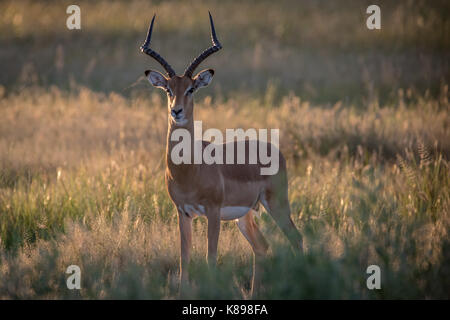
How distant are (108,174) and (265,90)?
13.5 meters

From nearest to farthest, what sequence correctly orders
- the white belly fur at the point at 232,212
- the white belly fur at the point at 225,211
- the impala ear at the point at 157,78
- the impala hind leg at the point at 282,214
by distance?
the white belly fur at the point at 225,211
the white belly fur at the point at 232,212
the impala ear at the point at 157,78
the impala hind leg at the point at 282,214

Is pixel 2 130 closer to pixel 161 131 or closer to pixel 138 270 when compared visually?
pixel 161 131

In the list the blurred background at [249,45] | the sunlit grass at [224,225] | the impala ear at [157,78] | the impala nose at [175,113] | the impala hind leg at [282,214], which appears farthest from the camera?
the blurred background at [249,45]

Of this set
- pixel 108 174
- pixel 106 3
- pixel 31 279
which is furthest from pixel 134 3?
pixel 31 279

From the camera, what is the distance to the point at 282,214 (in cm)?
738

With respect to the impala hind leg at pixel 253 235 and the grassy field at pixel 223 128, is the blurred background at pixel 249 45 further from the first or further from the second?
the impala hind leg at pixel 253 235

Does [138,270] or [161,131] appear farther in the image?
[161,131]

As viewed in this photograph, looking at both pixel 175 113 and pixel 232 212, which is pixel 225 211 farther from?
pixel 175 113

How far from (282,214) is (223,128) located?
715cm

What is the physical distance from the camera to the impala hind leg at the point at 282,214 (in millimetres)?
7344

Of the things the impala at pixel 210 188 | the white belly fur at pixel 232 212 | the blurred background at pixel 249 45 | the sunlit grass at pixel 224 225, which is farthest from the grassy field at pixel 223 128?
the white belly fur at pixel 232 212

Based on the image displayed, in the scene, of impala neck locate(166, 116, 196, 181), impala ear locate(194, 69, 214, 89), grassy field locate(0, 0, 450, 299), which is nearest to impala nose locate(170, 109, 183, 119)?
impala neck locate(166, 116, 196, 181)

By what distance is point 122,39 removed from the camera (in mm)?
29359

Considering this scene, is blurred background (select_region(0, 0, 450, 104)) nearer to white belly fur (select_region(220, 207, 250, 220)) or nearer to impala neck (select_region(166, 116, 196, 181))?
white belly fur (select_region(220, 207, 250, 220))
